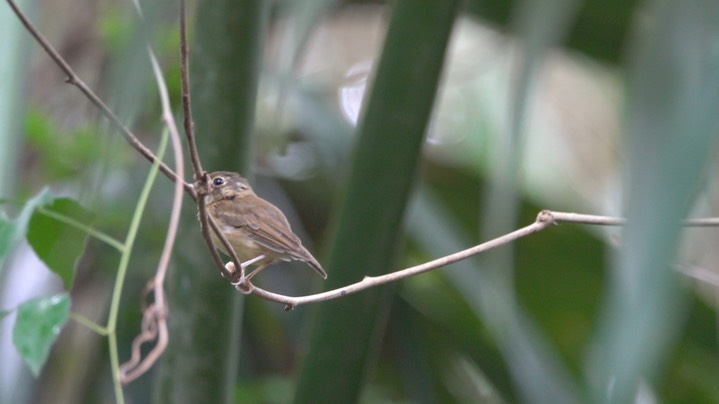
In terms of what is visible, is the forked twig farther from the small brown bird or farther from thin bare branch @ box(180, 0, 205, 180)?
the small brown bird

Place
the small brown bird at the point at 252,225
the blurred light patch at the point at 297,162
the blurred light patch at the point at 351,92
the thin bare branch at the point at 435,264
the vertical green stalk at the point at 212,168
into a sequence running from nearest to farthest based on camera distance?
the thin bare branch at the point at 435,264, the vertical green stalk at the point at 212,168, the small brown bird at the point at 252,225, the blurred light patch at the point at 297,162, the blurred light patch at the point at 351,92

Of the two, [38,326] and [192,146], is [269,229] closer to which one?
[38,326]

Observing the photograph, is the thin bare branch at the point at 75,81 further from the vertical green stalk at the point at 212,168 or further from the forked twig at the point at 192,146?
the vertical green stalk at the point at 212,168

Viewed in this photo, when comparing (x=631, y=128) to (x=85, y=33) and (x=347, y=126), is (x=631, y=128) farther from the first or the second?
(x=85, y=33)

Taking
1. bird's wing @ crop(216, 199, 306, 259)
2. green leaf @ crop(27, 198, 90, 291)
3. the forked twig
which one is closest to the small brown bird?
bird's wing @ crop(216, 199, 306, 259)

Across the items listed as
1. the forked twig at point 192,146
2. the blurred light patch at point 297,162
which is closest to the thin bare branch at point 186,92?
the forked twig at point 192,146
